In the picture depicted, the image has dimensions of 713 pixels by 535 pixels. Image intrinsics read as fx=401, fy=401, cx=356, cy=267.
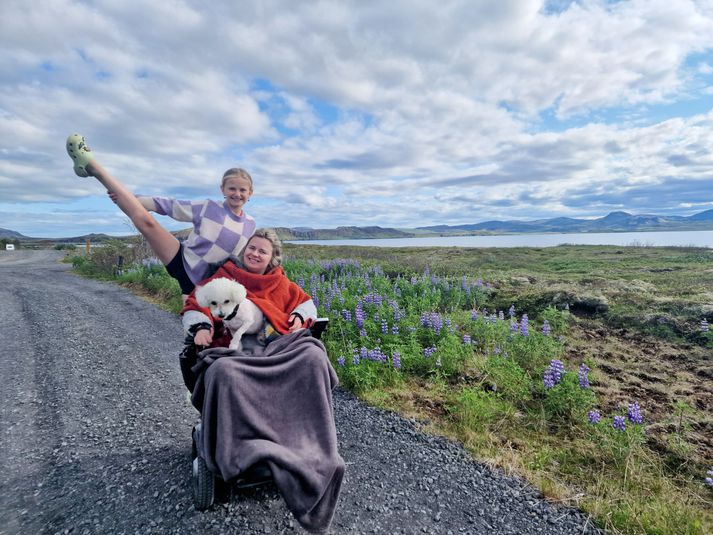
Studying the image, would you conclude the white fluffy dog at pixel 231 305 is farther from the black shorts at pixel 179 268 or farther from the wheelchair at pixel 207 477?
the black shorts at pixel 179 268

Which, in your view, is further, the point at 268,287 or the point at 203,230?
the point at 203,230

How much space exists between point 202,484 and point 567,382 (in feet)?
13.1

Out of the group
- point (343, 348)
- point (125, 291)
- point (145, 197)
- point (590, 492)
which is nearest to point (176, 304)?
point (125, 291)

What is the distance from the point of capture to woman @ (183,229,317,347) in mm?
3439

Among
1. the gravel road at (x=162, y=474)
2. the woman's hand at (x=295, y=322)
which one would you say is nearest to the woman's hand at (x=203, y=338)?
the woman's hand at (x=295, y=322)

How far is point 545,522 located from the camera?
119 inches

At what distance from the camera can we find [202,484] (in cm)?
293

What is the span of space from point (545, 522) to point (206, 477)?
2.55m

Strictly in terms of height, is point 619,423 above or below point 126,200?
below

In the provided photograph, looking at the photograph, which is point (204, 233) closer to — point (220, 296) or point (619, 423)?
point (220, 296)

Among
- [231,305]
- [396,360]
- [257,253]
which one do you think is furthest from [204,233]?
[396,360]

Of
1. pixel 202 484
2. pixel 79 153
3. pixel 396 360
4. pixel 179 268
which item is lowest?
pixel 202 484

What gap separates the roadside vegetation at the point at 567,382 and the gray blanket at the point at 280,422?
1933mm

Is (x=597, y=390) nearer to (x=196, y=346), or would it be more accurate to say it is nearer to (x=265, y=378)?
(x=265, y=378)
